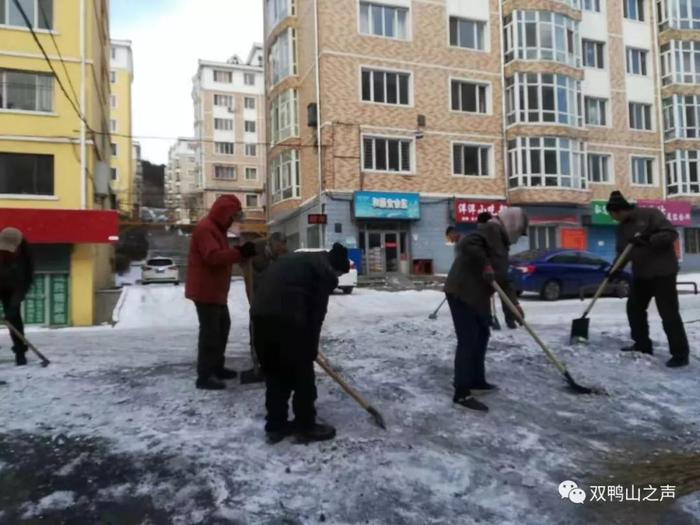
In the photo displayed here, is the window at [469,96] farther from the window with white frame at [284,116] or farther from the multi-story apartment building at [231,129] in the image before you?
the multi-story apartment building at [231,129]

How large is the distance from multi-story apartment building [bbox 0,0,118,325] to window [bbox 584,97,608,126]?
23619 mm

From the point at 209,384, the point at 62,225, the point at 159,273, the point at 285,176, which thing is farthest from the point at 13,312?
the point at 285,176

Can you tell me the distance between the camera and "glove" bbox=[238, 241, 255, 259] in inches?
183

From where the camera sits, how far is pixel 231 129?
60312 mm

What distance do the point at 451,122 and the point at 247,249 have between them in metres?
21.8

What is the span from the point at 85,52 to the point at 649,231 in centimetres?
1589

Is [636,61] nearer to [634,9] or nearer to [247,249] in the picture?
[634,9]

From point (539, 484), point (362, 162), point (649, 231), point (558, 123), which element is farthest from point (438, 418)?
point (558, 123)

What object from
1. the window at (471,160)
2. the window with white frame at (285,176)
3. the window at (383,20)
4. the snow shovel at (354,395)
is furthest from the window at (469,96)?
the snow shovel at (354,395)

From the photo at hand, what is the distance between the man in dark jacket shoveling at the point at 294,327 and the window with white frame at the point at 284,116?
75.8ft

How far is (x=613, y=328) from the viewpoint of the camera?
25.9 ft

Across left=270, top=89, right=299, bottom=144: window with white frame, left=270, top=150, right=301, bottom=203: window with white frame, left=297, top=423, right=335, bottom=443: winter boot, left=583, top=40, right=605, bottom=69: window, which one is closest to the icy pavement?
left=297, top=423, right=335, bottom=443: winter boot

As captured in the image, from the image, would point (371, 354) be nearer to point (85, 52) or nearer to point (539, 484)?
point (539, 484)

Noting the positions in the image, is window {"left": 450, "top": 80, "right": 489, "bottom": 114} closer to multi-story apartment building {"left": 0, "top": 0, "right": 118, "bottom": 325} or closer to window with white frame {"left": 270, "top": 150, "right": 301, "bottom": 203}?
window with white frame {"left": 270, "top": 150, "right": 301, "bottom": 203}
